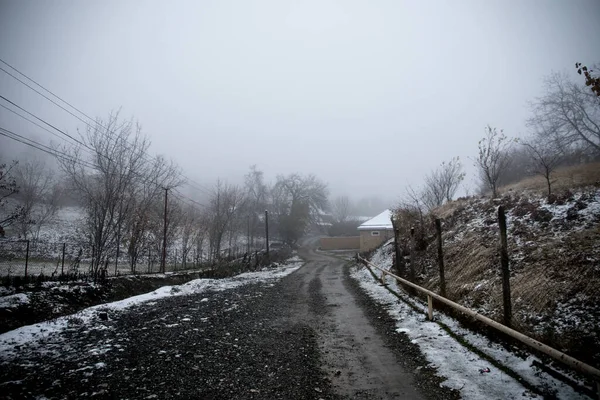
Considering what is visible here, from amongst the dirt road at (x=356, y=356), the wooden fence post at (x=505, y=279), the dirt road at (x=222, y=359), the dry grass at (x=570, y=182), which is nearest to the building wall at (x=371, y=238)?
the dry grass at (x=570, y=182)

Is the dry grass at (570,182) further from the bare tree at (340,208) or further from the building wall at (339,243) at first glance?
the bare tree at (340,208)

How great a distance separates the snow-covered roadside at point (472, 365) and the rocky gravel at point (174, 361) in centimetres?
190

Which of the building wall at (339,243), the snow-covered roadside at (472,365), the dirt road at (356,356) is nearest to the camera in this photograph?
the snow-covered roadside at (472,365)

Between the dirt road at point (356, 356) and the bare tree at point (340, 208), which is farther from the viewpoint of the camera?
the bare tree at point (340, 208)

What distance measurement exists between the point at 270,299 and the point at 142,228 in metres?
12.2

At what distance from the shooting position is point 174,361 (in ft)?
15.5

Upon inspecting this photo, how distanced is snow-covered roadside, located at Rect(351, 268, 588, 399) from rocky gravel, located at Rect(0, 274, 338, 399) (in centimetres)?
190

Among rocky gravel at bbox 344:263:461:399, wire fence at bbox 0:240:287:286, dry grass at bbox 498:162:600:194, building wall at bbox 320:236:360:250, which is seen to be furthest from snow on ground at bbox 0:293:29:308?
building wall at bbox 320:236:360:250

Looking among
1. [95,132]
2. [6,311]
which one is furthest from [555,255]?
[95,132]

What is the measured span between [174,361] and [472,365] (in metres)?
4.79

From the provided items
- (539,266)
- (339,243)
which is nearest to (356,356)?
(539,266)

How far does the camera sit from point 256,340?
5930 millimetres

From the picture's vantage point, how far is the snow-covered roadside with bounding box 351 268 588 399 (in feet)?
11.7

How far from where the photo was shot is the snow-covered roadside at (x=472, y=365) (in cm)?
357
